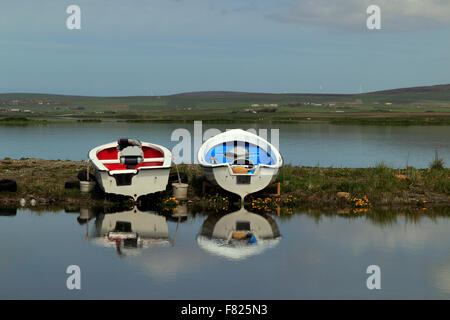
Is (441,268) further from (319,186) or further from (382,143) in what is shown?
(382,143)

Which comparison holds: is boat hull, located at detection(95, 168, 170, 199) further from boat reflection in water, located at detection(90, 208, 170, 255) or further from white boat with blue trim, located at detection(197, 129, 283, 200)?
white boat with blue trim, located at detection(197, 129, 283, 200)

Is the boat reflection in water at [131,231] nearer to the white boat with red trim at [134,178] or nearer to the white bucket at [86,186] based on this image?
the white boat with red trim at [134,178]

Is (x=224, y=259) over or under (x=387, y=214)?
under

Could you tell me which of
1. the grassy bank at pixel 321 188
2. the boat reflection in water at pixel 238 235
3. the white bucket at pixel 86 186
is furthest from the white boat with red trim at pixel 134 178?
the boat reflection in water at pixel 238 235

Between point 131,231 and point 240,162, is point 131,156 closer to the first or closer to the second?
point 240,162

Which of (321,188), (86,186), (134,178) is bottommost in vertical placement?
(321,188)

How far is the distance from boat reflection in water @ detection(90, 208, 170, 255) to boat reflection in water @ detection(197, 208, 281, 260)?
103cm

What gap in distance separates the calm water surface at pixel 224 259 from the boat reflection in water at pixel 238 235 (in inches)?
3.0

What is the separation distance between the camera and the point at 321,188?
20188mm

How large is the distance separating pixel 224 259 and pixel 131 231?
341cm

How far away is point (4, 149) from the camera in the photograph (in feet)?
153

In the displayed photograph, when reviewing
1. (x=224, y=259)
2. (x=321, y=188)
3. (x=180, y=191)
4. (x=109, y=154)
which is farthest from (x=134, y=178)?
(x=321, y=188)

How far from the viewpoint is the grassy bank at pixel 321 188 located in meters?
19.3

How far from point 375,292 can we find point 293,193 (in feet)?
29.6
